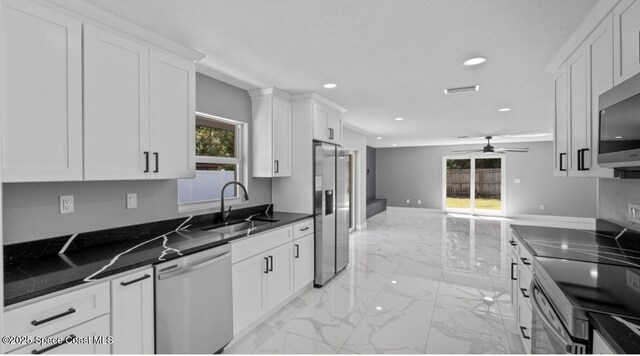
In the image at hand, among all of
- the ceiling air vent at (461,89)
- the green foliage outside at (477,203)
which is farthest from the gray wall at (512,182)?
the ceiling air vent at (461,89)

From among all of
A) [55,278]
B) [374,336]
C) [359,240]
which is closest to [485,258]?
[359,240]

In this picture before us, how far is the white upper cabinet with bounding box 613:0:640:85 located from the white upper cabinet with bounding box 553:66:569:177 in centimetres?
71

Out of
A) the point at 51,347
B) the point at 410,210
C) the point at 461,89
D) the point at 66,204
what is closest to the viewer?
the point at 51,347

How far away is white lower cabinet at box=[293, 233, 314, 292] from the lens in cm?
318

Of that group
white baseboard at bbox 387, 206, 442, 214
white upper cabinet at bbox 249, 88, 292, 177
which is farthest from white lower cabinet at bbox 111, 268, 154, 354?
white baseboard at bbox 387, 206, 442, 214

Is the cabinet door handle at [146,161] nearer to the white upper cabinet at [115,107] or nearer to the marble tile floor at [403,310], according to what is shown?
the white upper cabinet at [115,107]

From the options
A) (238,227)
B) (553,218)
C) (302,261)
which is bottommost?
(553,218)

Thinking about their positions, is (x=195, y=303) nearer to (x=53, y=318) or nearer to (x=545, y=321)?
(x=53, y=318)

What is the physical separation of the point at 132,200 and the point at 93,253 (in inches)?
20.7

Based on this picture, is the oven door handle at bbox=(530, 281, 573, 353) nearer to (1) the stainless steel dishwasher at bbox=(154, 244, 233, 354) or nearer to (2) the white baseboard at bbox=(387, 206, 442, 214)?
(1) the stainless steel dishwasher at bbox=(154, 244, 233, 354)

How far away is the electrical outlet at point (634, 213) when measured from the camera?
2050 millimetres

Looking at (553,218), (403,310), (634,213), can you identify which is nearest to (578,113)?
(634,213)

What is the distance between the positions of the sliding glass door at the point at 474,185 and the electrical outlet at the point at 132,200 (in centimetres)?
Result: 914

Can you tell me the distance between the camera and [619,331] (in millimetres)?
1009
